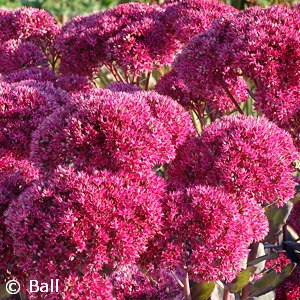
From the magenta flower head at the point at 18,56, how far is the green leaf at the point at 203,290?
1.48 metres

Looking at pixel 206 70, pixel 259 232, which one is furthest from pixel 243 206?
pixel 206 70

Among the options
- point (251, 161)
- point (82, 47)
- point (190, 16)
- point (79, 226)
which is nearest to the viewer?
point (79, 226)

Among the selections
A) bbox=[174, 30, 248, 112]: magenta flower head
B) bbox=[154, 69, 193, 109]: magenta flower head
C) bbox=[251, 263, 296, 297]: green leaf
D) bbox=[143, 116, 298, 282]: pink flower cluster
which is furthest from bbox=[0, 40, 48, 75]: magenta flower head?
bbox=[251, 263, 296, 297]: green leaf

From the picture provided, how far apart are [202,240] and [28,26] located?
1.91 m

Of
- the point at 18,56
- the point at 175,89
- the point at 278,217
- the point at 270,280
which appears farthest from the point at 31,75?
the point at 270,280

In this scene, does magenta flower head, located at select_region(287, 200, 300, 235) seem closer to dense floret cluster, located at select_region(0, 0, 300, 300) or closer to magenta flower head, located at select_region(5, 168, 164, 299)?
dense floret cluster, located at select_region(0, 0, 300, 300)

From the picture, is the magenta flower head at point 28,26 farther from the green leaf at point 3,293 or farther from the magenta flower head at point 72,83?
the green leaf at point 3,293

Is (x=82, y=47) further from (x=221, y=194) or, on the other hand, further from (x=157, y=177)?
(x=221, y=194)

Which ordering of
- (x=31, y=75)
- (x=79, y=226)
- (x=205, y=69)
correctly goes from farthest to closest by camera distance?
1. (x=31, y=75)
2. (x=205, y=69)
3. (x=79, y=226)

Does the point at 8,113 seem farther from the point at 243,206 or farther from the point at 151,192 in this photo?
the point at 243,206

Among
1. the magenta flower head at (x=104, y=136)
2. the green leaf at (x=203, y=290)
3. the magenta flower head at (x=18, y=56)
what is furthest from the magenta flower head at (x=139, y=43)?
the green leaf at (x=203, y=290)

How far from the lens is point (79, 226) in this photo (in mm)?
1518

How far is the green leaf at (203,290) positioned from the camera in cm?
197

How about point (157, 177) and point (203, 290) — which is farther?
point (203, 290)
